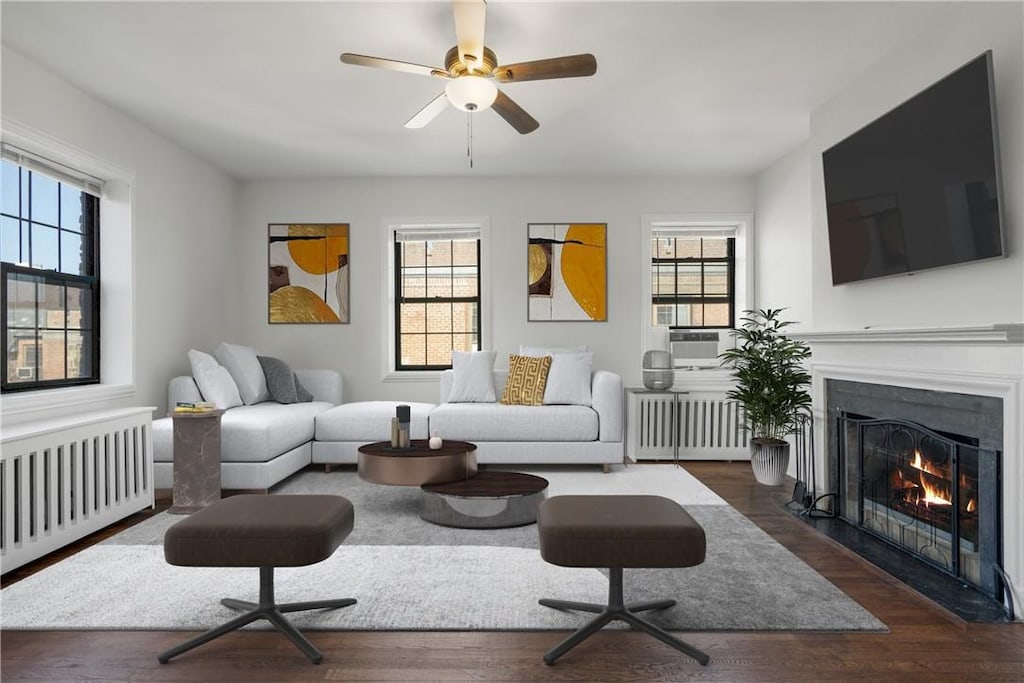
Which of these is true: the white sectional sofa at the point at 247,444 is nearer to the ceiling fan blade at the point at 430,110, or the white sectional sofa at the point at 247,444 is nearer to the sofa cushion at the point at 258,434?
the sofa cushion at the point at 258,434

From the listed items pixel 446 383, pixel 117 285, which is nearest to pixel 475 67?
pixel 117 285

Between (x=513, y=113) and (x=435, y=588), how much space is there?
2320mm

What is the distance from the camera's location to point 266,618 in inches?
79.7

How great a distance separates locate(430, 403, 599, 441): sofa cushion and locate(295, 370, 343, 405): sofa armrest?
1.24 metres

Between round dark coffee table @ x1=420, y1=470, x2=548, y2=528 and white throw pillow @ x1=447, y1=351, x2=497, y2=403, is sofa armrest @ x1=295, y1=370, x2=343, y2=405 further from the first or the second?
round dark coffee table @ x1=420, y1=470, x2=548, y2=528

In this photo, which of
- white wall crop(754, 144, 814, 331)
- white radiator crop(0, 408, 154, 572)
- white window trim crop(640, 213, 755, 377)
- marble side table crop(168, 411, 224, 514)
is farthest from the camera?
white window trim crop(640, 213, 755, 377)

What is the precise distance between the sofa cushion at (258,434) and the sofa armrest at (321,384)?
0.99 m

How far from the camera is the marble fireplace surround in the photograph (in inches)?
87.8

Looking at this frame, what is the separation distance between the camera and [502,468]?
4.84m

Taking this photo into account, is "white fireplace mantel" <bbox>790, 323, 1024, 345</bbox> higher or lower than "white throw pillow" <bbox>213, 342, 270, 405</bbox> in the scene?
higher

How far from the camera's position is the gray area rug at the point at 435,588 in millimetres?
2172

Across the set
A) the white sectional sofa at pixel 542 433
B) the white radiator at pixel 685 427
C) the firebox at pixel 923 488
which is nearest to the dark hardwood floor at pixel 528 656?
the firebox at pixel 923 488

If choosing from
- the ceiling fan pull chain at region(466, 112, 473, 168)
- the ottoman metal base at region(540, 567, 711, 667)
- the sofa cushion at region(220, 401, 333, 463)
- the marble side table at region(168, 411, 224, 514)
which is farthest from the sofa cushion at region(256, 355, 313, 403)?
the ottoman metal base at region(540, 567, 711, 667)

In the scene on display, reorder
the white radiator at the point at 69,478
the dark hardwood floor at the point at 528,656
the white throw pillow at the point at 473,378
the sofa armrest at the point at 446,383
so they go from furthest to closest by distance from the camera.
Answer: the sofa armrest at the point at 446,383, the white throw pillow at the point at 473,378, the white radiator at the point at 69,478, the dark hardwood floor at the point at 528,656
